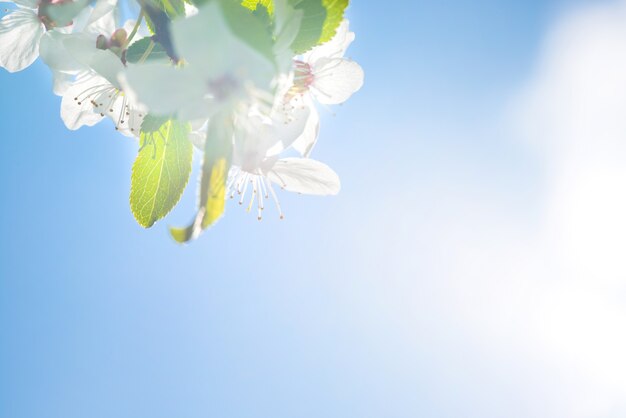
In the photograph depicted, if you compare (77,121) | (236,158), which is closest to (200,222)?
(236,158)

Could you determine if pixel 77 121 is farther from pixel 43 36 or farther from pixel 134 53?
pixel 134 53

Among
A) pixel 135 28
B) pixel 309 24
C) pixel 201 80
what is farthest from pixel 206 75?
pixel 135 28

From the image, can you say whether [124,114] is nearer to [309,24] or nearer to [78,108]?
[78,108]

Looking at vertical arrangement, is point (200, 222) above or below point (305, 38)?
below

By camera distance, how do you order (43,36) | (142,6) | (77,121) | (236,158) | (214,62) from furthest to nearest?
(77,121), (43,36), (142,6), (236,158), (214,62)

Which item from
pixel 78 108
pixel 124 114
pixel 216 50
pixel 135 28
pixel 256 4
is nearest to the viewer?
pixel 216 50

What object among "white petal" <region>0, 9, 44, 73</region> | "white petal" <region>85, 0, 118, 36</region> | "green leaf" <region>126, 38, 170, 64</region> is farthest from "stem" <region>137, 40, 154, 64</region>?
"white petal" <region>0, 9, 44, 73</region>

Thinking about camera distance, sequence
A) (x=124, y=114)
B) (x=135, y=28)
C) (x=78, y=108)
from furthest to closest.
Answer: (x=78, y=108), (x=124, y=114), (x=135, y=28)
